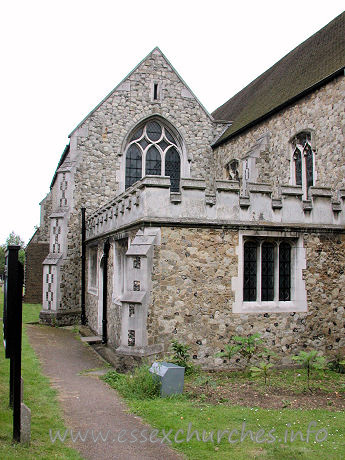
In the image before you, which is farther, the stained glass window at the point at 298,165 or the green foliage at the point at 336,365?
the stained glass window at the point at 298,165

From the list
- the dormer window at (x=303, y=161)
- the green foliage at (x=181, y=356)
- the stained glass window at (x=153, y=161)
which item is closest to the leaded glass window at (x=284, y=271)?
the green foliage at (x=181, y=356)

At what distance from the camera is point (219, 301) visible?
10242 millimetres

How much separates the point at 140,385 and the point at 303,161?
925cm

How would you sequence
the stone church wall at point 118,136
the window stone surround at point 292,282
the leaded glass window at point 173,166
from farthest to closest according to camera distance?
the leaded glass window at point 173,166, the stone church wall at point 118,136, the window stone surround at point 292,282

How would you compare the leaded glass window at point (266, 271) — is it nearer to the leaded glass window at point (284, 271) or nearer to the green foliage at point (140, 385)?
the leaded glass window at point (284, 271)

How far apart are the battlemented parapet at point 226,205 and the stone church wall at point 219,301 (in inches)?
13.5

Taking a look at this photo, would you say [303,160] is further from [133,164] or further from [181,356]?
[133,164]

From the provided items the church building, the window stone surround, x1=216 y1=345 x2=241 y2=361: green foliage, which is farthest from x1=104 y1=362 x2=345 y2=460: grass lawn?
the window stone surround

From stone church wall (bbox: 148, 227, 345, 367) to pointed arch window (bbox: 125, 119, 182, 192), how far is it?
33.9ft

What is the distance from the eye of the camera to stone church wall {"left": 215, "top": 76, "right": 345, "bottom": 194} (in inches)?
501

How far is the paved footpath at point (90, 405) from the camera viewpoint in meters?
5.76

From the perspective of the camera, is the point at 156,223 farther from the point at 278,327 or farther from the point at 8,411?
the point at 8,411

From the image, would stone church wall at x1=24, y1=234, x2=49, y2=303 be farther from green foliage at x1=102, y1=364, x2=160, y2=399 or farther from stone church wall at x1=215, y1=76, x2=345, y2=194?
green foliage at x1=102, y1=364, x2=160, y2=399

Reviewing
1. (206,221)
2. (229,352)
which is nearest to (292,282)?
(229,352)
